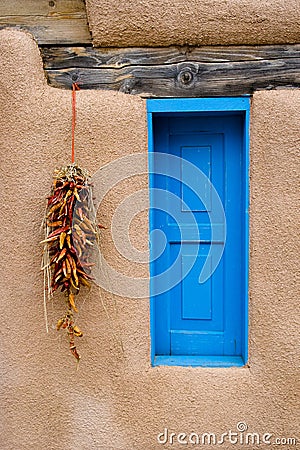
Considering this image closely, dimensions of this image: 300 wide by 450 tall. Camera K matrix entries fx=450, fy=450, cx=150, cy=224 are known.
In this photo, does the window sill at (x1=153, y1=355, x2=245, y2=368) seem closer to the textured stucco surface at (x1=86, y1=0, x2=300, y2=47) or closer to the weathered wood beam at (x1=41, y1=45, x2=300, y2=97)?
the weathered wood beam at (x1=41, y1=45, x2=300, y2=97)

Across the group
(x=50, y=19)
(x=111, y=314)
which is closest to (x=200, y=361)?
(x=111, y=314)

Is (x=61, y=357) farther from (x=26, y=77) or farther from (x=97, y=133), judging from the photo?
(x=26, y=77)

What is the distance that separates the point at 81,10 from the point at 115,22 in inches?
9.9

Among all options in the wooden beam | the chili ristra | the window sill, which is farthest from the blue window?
the wooden beam

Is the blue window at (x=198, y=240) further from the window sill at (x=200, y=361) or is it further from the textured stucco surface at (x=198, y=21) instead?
the textured stucco surface at (x=198, y=21)

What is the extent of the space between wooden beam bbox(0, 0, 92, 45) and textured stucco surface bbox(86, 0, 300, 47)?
11 cm

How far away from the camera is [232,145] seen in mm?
2711

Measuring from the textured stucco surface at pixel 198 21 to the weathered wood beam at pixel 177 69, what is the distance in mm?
63

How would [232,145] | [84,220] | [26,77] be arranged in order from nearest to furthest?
1. [84,220]
2. [26,77]
3. [232,145]

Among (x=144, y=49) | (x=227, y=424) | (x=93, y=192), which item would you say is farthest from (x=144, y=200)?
(x=227, y=424)

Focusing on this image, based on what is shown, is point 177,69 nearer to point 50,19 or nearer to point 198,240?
point 50,19

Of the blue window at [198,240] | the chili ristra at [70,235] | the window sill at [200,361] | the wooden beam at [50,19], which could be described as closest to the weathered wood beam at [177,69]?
the wooden beam at [50,19]

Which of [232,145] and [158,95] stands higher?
[158,95]

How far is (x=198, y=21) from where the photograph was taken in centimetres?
248
